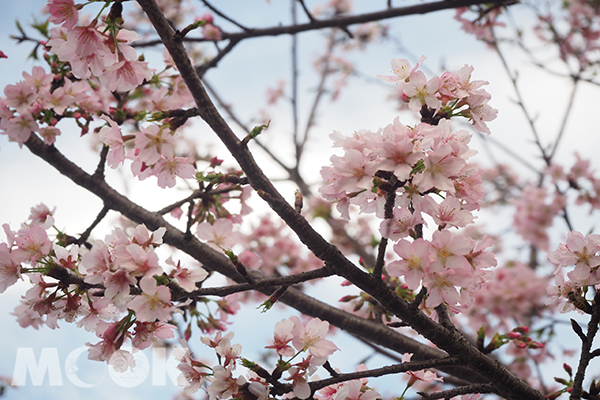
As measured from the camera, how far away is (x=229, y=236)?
2.03 metres

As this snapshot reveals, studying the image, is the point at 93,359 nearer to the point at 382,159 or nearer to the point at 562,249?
the point at 382,159

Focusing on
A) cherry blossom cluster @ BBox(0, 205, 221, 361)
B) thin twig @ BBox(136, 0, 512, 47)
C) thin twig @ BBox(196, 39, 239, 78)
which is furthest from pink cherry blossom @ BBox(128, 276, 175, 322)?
thin twig @ BBox(136, 0, 512, 47)

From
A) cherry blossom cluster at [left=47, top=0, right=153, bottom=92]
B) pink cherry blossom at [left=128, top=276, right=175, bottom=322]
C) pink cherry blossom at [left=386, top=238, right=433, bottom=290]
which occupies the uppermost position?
cherry blossom cluster at [left=47, top=0, right=153, bottom=92]

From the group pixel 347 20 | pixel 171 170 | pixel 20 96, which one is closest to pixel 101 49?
pixel 171 170

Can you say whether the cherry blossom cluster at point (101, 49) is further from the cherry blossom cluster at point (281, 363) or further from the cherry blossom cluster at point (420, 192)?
the cherry blossom cluster at point (281, 363)

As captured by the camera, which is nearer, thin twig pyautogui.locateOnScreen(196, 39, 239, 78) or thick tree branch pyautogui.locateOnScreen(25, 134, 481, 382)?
thick tree branch pyautogui.locateOnScreen(25, 134, 481, 382)

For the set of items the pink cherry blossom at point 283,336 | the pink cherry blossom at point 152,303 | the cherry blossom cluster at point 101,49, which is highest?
the cherry blossom cluster at point 101,49

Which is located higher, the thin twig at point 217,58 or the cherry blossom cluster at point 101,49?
the thin twig at point 217,58

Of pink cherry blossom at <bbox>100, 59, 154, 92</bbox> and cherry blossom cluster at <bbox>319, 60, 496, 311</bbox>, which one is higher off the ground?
pink cherry blossom at <bbox>100, 59, 154, 92</bbox>

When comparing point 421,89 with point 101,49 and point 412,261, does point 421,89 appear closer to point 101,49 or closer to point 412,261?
A: point 412,261

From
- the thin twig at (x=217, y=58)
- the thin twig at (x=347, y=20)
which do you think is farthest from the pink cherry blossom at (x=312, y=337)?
the thin twig at (x=347, y=20)

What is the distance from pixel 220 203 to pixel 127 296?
109 cm

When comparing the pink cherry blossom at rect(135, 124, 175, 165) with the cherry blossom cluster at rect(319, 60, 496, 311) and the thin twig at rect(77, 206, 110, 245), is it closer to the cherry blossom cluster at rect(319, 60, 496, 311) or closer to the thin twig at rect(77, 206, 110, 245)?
the cherry blossom cluster at rect(319, 60, 496, 311)

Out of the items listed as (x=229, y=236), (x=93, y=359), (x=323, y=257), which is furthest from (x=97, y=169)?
(x=323, y=257)
